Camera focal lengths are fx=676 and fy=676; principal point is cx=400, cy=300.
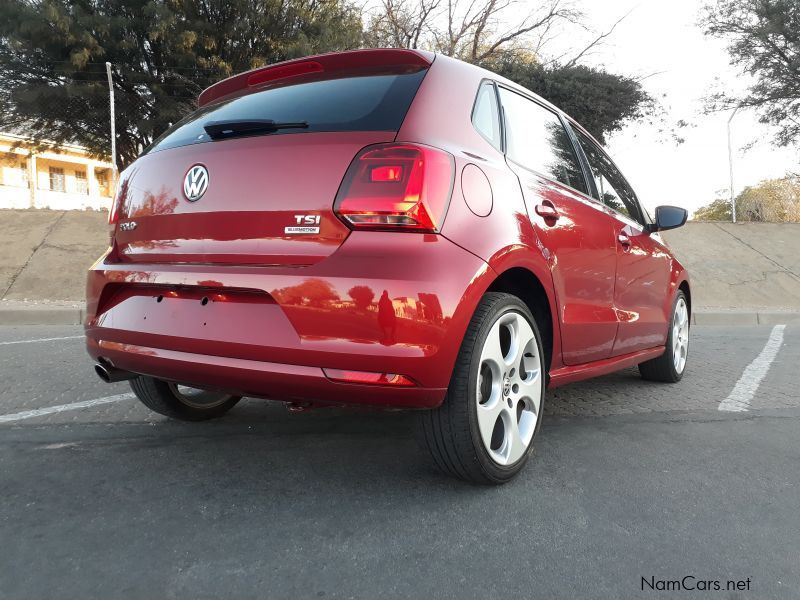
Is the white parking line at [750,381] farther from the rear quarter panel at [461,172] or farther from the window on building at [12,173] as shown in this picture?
the window on building at [12,173]

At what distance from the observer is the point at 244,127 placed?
247 cm

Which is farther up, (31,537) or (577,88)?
(577,88)

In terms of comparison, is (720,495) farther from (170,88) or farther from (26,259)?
(170,88)

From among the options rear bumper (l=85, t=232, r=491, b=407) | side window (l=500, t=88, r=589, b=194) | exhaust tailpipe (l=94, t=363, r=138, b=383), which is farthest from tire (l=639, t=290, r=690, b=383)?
exhaust tailpipe (l=94, t=363, r=138, b=383)

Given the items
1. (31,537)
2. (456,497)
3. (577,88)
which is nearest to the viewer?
(31,537)

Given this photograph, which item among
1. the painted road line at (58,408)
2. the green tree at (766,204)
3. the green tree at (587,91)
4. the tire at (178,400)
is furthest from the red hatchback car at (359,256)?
the green tree at (587,91)

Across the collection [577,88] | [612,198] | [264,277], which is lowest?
[264,277]

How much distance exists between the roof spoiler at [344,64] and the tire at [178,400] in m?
1.39

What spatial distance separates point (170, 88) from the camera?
64.7 feet

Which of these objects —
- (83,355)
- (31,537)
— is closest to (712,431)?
(31,537)

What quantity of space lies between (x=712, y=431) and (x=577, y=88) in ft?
58.7

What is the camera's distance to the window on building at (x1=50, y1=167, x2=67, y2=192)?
35125 mm

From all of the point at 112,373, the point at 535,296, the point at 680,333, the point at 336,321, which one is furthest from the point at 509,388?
the point at 680,333

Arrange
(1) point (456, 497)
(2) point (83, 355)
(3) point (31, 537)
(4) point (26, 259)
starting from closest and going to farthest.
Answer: (3) point (31, 537), (1) point (456, 497), (2) point (83, 355), (4) point (26, 259)
